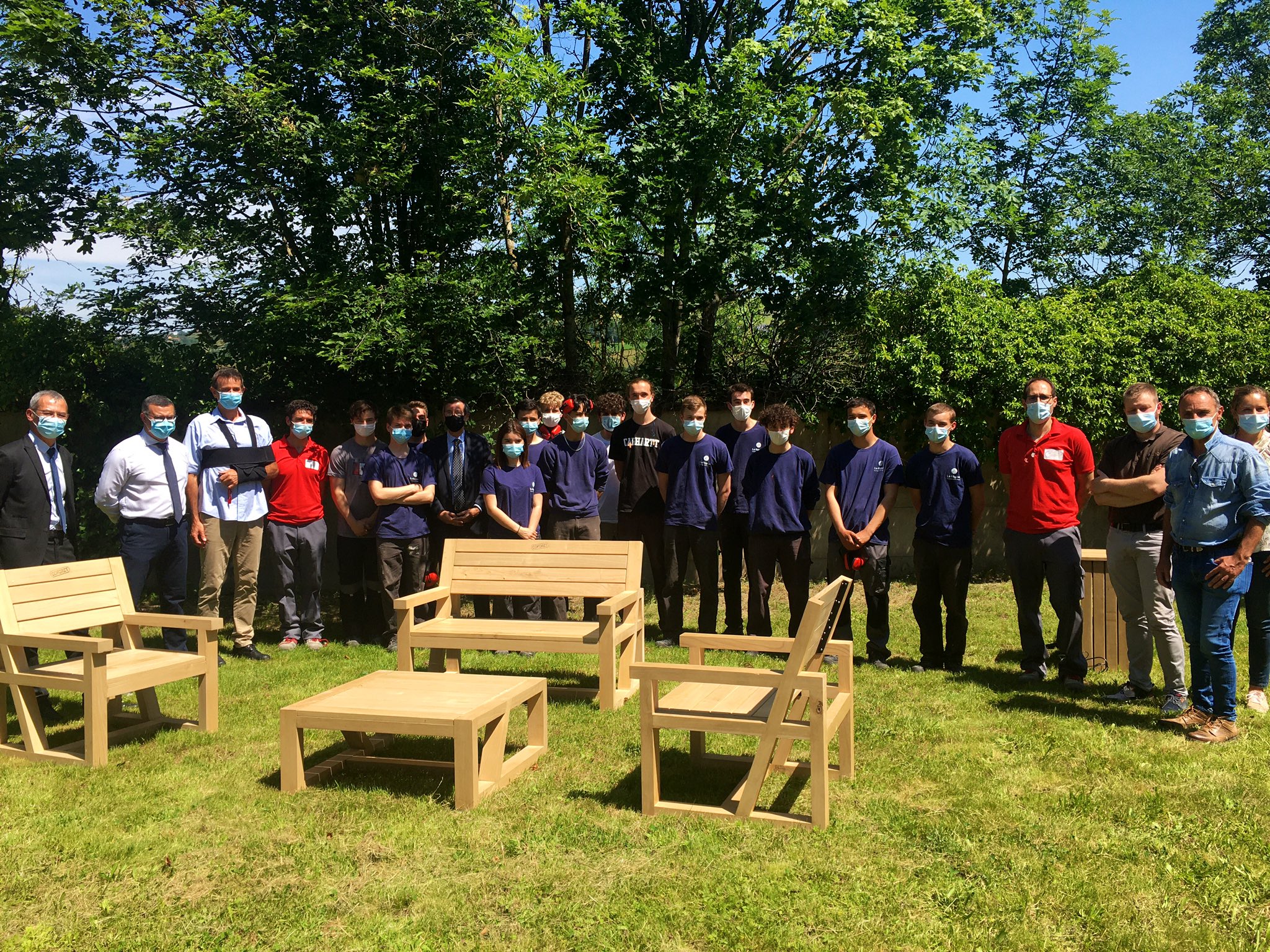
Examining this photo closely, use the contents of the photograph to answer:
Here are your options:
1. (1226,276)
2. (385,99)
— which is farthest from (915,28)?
(1226,276)

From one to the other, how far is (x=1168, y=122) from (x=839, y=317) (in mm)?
14459

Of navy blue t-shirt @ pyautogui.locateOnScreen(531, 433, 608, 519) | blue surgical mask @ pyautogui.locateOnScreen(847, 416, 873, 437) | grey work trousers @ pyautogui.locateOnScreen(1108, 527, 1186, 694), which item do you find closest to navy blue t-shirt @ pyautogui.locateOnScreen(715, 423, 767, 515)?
blue surgical mask @ pyautogui.locateOnScreen(847, 416, 873, 437)

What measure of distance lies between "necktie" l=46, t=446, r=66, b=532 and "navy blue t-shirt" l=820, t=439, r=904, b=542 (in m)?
5.42

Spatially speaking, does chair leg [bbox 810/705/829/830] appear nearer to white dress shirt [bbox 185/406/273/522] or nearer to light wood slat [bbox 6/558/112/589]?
light wood slat [bbox 6/558/112/589]

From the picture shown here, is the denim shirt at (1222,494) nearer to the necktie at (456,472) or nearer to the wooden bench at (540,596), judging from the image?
the wooden bench at (540,596)

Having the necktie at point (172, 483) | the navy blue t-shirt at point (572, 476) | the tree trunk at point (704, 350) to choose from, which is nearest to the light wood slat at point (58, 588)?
the necktie at point (172, 483)

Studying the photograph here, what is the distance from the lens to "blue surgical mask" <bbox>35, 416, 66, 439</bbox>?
6500 mm

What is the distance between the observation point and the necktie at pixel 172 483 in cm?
748

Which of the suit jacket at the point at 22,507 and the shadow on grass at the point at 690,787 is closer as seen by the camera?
the shadow on grass at the point at 690,787

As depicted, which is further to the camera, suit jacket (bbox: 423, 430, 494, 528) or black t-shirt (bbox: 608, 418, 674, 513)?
suit jacket (bbox: 423, 430, 494, 528)

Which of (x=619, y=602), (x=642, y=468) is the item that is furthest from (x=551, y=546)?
(x=642, y=468)

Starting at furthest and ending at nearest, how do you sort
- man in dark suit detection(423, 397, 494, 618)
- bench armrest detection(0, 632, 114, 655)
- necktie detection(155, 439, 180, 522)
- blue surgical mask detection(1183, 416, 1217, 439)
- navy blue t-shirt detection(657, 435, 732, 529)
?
man in dark suit detection(423, 397, 494, 618)
navy blue t-shirt detection(657, 435, 732, 529)
necktie detection(155, 439, 180, 522)
blue surgical mask detection(1183, 416, 1217, 439)
bench armrest detection(0, 632, 114, 655)

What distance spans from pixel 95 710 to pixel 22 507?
6.10ft

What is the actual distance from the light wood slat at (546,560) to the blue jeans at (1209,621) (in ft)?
11.8
